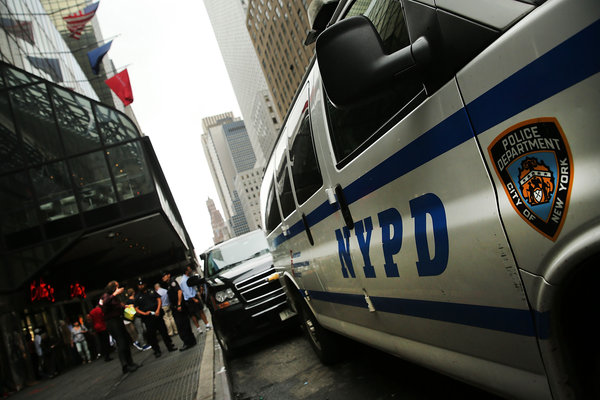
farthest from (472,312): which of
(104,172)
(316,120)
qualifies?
(104,172)

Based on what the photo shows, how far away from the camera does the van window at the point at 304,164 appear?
2.78m

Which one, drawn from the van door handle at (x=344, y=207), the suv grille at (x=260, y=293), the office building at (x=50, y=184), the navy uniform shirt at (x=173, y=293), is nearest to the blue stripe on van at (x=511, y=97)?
the van door handle at (x=344, y=207)

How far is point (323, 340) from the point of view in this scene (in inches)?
166

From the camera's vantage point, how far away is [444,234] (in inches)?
Answer: 61.7

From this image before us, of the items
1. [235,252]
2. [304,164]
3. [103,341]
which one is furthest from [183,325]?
[304,164]

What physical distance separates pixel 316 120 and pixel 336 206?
0.57 metres

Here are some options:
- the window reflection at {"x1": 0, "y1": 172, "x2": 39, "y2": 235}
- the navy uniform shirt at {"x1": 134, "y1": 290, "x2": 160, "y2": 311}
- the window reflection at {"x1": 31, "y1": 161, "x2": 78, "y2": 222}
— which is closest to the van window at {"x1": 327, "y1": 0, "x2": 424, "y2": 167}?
the navy uniform shirt at {"x1": 134, "y1": 290, "x2": 160, "y2": 311}

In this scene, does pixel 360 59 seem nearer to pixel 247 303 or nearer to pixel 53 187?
pixel 247 303

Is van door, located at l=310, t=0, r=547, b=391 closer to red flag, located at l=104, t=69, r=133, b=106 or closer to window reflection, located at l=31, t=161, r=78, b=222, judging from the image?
window reflection, located at l=31, t=161, r=78, b=222

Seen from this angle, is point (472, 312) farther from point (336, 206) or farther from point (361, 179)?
point (336, 206)

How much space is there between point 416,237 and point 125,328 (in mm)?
8192

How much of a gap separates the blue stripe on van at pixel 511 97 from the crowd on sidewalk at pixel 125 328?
7881 mm

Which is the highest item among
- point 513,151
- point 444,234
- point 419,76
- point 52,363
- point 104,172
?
point 104,172

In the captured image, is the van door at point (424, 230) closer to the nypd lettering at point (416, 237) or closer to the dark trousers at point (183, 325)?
the nypd lettering at point (416, 237)
